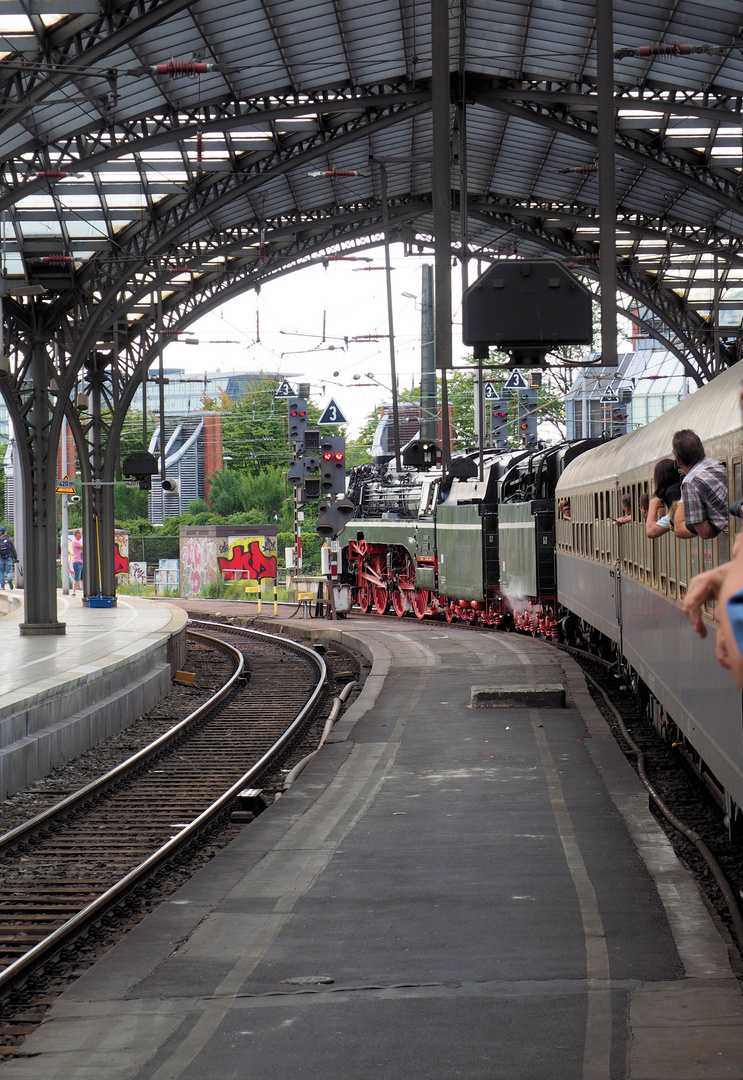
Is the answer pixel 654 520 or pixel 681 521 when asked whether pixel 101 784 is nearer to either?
pixel 654 520

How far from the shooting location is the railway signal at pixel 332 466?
31234mm

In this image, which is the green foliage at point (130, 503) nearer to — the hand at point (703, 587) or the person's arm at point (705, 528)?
the person's arm at point (705, 528)

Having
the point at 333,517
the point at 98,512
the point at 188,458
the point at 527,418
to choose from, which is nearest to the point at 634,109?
the point at 333,517

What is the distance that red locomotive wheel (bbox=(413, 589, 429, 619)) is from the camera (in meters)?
34.1

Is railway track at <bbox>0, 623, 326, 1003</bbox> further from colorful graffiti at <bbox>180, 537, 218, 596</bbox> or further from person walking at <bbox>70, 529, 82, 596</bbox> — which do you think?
colorful graffiti at <bbox>180, 537, 218, 596</bbox>

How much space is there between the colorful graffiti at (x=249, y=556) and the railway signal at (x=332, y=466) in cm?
1950

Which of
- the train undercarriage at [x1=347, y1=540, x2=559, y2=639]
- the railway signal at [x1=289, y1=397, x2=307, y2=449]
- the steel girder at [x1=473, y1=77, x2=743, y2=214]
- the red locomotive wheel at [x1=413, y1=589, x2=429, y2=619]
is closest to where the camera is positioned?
the steel girder at [x1=473, y1=77, x2=743, y2=214]

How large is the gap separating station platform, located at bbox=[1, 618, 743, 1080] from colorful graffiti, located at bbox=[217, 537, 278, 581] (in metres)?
39.8

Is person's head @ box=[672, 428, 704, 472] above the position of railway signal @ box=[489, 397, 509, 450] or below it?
below

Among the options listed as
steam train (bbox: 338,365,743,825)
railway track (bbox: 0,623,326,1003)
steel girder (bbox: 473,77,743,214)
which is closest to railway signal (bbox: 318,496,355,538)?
steam train (bbox: 338,365,743,825)

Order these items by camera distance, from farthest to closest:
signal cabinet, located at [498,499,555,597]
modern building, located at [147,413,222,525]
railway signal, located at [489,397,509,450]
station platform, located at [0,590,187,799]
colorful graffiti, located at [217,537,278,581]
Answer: modern building, located at [147,413,222,525] → colorful graffiti, located at [217,537,278,581] → railway signal, located at [489,397,509,450] → signal cabinet, located at [498,499,555,597] → station platform, located at [0,590,187,799]

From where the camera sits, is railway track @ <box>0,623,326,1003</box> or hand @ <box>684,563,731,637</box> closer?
hand @ <box>684,563,731,637</box>

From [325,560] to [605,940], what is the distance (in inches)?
1229

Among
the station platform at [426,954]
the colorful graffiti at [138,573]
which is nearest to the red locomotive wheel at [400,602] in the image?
the station platform at [426,954]
